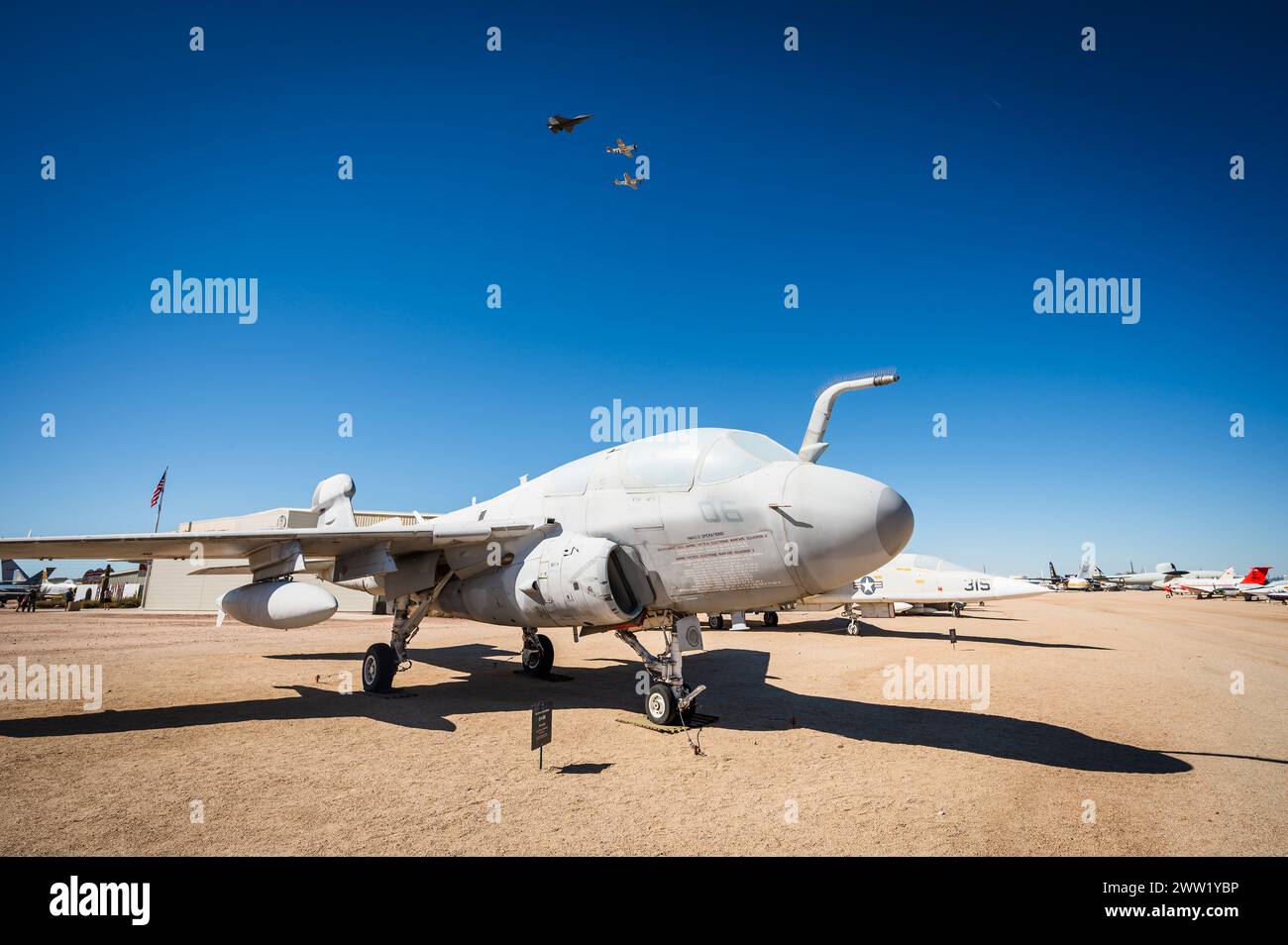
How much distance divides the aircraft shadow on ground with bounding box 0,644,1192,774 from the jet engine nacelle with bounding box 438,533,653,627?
2.09m

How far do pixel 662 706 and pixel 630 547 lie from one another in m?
2.47

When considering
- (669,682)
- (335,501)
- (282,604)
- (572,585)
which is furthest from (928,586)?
(282,604)

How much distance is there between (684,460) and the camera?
861cm

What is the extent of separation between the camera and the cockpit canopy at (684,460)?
8281 mm

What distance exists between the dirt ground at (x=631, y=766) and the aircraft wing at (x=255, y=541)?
2.46 meters

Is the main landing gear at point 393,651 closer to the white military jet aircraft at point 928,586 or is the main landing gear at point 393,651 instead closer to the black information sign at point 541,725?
the black information sign at point 541,725

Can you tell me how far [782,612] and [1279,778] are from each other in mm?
29899

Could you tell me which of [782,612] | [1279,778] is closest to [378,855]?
[1279,778]

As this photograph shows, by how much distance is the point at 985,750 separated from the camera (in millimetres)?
8117

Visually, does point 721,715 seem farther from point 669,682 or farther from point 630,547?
point 630,547

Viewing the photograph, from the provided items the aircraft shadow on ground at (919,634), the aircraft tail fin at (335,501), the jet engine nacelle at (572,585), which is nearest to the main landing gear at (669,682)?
the jet engine nacelle at (572,585)
